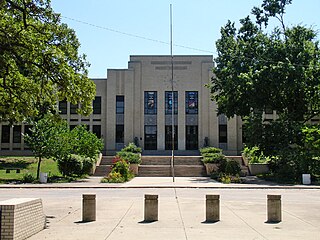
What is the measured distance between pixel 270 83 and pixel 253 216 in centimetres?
2155

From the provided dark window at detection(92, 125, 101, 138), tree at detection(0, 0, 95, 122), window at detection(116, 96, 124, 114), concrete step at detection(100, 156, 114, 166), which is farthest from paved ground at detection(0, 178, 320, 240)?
dark window at detection(92, 125, 101, 138)

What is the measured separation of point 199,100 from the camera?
5344cm

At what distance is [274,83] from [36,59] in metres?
22.8

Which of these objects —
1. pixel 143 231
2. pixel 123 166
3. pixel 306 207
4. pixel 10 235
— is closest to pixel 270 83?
pixel 123 166

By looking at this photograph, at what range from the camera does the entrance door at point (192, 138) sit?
53.2 m

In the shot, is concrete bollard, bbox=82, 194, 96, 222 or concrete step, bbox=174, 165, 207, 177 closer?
concrete bollard, bbox=82, 194, 96, 222

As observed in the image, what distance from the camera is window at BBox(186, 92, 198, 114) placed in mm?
53500

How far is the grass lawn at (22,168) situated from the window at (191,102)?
1862 centimetres

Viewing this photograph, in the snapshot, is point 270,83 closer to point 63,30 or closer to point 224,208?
point 224,208

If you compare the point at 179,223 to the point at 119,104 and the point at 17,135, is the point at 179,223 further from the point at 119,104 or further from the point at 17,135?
the point at 17,135

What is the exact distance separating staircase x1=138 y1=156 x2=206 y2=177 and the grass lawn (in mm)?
8156

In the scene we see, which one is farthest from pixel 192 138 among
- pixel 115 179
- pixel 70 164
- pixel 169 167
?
pixel 115 179

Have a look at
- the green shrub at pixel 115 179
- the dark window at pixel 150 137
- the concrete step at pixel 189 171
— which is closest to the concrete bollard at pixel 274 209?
A: the green shrub at pixel 115 179

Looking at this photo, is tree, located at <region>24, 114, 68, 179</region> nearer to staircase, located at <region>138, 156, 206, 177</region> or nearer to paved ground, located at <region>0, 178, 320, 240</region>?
staircase, located at <region>138, 156, 206, 177</region>
